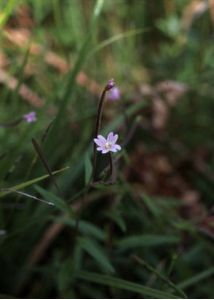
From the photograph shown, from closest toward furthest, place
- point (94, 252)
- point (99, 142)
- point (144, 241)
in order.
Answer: point (99, 142)
point (94, 252)
point (144, 241)

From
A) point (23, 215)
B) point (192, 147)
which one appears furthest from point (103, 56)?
point (23, 215)

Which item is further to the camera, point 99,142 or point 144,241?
point 144,241

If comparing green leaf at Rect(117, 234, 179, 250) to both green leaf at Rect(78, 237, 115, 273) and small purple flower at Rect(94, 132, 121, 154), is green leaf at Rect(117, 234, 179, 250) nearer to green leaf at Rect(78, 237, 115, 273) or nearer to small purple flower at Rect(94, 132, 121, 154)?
green leaf at Rect(78, 237, 115, 273)

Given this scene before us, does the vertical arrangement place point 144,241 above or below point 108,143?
below

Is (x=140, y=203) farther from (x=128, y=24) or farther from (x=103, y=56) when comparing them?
(x=128, y=24)

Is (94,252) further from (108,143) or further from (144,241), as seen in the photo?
(108,143)

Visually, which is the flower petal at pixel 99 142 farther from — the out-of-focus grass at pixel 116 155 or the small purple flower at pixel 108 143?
the out-of-focus grass at pixel 116 155

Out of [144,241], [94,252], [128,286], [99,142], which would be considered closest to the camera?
[99,142]

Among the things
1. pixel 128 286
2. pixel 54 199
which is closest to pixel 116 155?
pixel 54 199

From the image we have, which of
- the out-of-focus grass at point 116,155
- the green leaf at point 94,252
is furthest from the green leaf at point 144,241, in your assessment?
the green leaf at point 94,252
